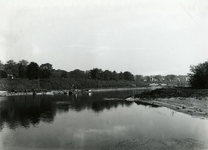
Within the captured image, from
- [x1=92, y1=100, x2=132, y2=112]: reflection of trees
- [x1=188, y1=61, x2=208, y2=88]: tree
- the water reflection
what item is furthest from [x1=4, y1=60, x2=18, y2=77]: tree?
[x1=188, y1=61, x2=208, y2=88]: tree

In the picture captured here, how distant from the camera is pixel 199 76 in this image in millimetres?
90500

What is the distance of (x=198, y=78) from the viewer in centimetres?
9138

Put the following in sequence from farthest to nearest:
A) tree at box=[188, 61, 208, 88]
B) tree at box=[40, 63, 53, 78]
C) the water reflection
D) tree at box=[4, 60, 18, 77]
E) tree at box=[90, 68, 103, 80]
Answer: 1. tree at box=[90, 68, 103, 80]
2. tree at box=[4, 60, 18, 77]
3. tree at box=[40, 63, 53, 78]
4. tree at box=[188, 61, 208, 88]
5. the water reflection

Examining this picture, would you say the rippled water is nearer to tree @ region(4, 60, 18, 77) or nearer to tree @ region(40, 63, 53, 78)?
tree @ region(40, 63, 53, 78)

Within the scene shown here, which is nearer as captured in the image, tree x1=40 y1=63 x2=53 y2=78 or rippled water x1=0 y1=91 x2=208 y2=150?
rippled water x1=0 y1=91 x2=208 y2=150

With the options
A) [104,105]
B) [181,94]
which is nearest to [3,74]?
[104,105]

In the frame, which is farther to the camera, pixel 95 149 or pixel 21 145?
pixel 21 145

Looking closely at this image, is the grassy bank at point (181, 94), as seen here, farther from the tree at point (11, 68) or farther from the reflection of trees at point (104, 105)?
the tree at point (11, 68)

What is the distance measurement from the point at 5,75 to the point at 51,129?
4933 inches

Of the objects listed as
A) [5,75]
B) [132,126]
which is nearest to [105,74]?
[5,75]

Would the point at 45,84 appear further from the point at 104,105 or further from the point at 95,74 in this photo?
the point at 104,105

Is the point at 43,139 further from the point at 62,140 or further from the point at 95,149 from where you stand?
the point at 95,149

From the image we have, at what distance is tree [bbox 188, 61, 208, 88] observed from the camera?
8796 cm

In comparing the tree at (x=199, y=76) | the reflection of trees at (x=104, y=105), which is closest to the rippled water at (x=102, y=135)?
the reflection of trees at (x=104, y=105)
